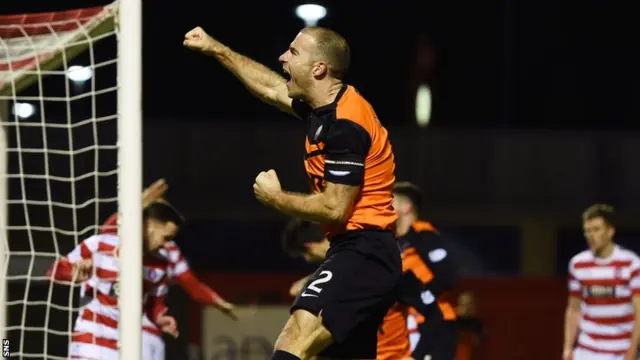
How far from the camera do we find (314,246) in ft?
21.5

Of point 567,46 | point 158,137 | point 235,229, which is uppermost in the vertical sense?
point 567,46

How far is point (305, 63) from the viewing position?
14.3ft

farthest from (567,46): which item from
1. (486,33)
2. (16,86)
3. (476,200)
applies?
(16,86)

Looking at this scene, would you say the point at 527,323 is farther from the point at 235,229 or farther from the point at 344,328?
the point at 344,328

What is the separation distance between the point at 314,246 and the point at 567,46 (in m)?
10.4

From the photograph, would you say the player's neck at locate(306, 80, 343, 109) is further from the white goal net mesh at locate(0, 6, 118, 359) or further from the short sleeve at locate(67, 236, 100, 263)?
the short sleeve at locate(67, 236, 100, 263)

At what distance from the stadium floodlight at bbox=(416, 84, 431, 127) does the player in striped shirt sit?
7.26 m

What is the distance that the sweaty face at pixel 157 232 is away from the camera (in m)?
7.07

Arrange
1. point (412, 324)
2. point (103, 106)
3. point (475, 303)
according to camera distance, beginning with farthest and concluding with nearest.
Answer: point (103, 106) → point (475, 303) → point (412, 324)

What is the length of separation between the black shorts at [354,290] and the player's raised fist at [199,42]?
36.0 inches

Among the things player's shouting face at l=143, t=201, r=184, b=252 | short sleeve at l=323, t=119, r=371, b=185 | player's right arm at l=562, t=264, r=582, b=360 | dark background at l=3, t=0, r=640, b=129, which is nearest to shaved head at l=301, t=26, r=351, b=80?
short sleeve at l=323, t=119, r=371, b=185

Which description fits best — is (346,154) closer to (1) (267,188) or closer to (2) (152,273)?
(1) (267,188)

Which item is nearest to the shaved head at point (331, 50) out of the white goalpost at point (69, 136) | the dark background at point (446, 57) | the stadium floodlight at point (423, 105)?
the white goalpost at point (69, 136)

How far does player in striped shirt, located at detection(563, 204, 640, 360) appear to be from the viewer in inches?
326
